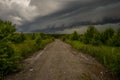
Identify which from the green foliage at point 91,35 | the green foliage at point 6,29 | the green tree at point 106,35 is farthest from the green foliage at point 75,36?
the green foliage at point 6,29

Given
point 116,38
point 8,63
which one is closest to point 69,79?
point 8,63

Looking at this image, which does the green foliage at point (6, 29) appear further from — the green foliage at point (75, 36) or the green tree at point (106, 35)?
the green foliage at point (75, 36)

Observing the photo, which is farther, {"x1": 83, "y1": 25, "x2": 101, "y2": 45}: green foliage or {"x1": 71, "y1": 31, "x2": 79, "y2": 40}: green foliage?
{"x1": 71, "y1": 31, "x2": 79, "y2": 40}: green foliage

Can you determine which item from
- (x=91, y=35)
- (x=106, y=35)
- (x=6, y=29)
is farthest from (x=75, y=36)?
(x=6, y=29)

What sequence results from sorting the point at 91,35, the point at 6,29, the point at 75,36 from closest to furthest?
1. the point at 6,29
2. the point at 91,35
3. the point at 75,36

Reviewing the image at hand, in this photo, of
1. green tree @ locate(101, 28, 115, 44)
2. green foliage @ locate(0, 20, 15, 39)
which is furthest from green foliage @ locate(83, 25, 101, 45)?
green foliage @ locate(0, 20, 15, 39)

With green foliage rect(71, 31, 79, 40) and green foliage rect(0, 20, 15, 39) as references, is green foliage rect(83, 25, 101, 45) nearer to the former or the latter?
green foliage rect(71, 31, 79, 40)

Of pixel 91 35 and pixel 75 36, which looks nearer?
pixel 91 35

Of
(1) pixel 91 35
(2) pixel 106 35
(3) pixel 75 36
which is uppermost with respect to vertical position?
(1) pixel 91 35

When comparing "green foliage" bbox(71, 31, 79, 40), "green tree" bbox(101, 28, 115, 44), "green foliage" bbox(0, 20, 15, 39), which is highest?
"green foliage" bbox(0, 20, 15, 39)

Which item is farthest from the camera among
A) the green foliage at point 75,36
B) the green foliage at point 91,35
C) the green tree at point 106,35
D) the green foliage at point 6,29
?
the green foliage at point 75,36

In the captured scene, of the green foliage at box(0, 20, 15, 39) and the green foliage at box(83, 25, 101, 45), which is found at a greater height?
the green foliage at box(0, 20, 15, 39)

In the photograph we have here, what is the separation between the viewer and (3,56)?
1645 centimetres

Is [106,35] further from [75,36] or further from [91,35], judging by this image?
[75,36]
